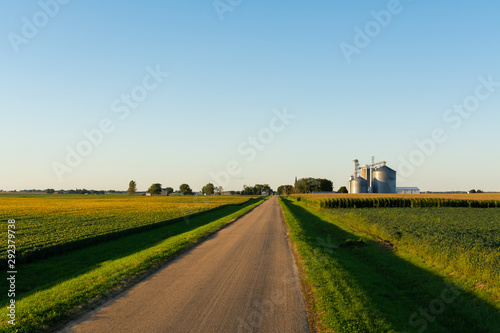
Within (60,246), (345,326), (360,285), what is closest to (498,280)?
(360,285)

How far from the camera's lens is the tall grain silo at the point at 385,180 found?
315 ft

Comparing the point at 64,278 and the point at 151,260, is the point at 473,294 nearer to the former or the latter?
the point at 151,260

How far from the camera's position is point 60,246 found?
56.0 ft

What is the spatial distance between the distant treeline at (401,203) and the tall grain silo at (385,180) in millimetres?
38686

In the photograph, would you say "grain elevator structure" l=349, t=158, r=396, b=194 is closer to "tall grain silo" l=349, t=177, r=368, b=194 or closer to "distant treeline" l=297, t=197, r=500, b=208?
"tall grain silo" l=349, t=177, r=368, b=194

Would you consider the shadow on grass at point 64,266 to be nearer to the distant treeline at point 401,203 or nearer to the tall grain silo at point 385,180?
the distant treeline at point 401,203

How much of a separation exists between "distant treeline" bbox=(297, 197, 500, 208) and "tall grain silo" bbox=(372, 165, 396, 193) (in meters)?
38.7

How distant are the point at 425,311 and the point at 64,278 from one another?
39.8 ft

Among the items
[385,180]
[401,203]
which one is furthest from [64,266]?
[385,180]

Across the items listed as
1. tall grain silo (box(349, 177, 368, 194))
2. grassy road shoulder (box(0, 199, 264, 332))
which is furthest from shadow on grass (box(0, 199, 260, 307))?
tall grain silo (box(349, 177, 368, 194))

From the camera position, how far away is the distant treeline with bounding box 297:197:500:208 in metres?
54.9

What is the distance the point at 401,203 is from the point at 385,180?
42612mm

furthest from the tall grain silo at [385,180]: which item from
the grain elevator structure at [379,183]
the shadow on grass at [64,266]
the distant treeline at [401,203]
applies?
the shadow on grass at [64,266]

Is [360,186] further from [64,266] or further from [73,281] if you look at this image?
[73,281]
